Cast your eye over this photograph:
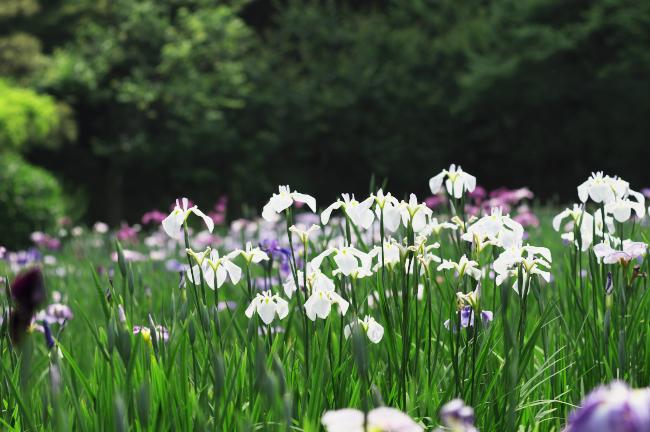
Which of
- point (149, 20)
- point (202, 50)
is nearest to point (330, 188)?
point (202, 50)

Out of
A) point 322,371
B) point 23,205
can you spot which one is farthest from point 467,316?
point 23,205

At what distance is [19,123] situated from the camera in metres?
12.9

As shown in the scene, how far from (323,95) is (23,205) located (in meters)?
8.80

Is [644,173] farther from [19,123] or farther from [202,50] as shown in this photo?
[19,123]

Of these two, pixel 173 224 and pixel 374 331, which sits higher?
pixel 173 224

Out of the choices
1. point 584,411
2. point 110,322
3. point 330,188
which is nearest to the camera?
point 584,411

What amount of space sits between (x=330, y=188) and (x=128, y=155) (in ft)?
16.0

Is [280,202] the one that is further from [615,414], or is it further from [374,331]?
[615,414]

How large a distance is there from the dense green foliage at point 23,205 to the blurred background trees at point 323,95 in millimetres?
4799

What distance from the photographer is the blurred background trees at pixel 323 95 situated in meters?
15.2

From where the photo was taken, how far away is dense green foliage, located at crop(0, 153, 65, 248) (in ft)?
30.9

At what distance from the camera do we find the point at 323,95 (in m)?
17.1

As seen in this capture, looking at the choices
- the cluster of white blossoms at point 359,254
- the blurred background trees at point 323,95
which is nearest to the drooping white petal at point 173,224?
the cluster of white blossoms at point 359,254

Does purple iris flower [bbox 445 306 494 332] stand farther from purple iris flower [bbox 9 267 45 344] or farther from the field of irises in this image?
purple iris flower [bbox 9 267 45 344]
